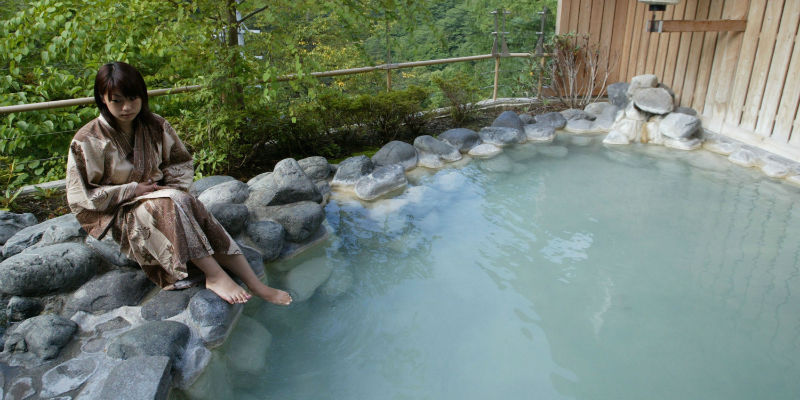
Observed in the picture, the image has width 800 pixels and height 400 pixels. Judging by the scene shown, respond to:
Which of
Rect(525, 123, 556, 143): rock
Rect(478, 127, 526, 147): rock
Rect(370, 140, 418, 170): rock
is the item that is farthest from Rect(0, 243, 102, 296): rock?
Rect(525, 123, 556, 143): rock

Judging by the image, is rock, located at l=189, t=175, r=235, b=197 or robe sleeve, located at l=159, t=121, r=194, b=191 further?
rock, located at l=189, t=175, r=235, b=197

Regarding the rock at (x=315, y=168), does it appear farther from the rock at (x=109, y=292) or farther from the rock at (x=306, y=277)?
the rock at (x=109, y=292)

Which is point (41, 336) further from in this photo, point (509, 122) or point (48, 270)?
point (509, 122)

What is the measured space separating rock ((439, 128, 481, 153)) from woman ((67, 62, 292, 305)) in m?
3.36

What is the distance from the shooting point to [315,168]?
4.93 metres

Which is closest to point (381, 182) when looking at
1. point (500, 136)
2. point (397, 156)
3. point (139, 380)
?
point (397, 156)

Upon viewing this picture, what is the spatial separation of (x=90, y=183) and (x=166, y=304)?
74 cm

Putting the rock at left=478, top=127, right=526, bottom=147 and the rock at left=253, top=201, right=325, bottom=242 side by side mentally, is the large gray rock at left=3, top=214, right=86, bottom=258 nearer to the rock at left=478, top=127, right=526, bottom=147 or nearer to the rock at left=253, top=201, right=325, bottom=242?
the rock at left=253, top=201, right=325, bottom=242

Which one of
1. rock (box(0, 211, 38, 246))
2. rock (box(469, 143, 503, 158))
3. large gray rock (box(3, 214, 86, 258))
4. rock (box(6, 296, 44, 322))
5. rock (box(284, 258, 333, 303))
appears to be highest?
large gray rock (box(3, 214, 86, 258))

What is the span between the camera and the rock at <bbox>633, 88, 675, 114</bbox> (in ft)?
20.3

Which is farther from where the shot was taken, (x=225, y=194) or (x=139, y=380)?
(x=225, y=194)

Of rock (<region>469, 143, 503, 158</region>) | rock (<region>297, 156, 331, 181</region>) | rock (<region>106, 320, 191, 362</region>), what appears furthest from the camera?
rock (<region>469, 143, 503, 158</region>)

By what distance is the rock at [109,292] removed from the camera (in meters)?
2.82

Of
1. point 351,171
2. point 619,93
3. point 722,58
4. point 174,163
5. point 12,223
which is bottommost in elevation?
point 351,171
